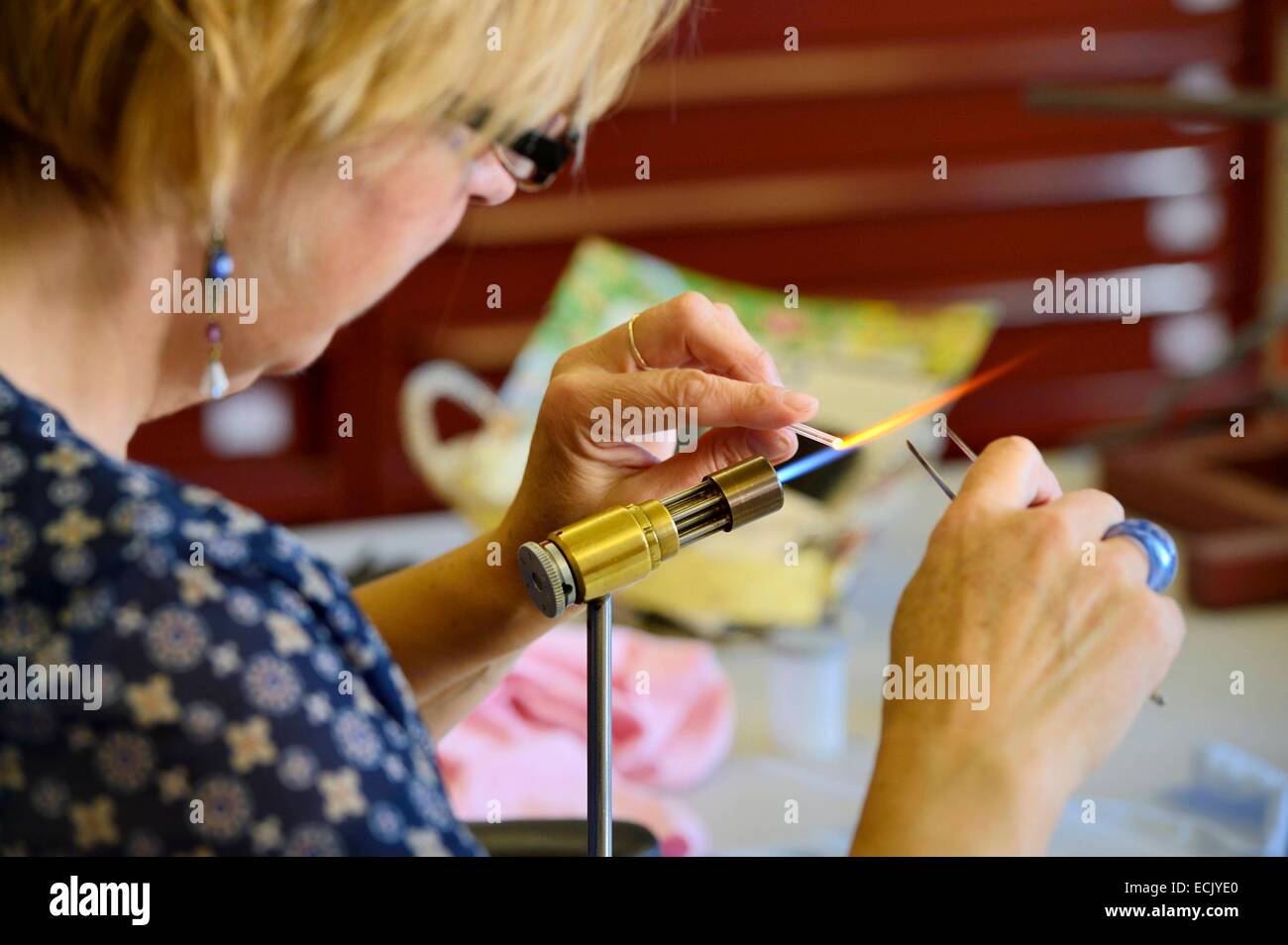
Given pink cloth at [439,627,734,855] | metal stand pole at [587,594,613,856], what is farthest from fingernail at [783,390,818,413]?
pink cloth at [439,627,734,855]

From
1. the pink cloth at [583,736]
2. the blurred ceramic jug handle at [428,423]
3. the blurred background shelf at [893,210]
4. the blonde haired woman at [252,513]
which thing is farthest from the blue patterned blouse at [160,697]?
the blurred background shelf at [893,210]

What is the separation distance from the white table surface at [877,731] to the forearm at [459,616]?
281mm

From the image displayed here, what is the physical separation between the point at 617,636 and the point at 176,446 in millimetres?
1096

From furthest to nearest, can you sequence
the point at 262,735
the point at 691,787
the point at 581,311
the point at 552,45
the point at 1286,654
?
the point at 581,311 < the point at 1286,654 < the point at 691,787 < the point at 552,45 < the point at 262,735

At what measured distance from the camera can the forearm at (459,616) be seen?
80cm

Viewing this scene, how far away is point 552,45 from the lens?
64cm

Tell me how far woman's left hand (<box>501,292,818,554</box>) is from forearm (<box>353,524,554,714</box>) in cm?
4

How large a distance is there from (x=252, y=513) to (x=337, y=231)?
14 cm

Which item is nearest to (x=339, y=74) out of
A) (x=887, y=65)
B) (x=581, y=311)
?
(x=581, y=311)

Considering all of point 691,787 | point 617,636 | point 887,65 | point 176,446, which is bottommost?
point 691,787

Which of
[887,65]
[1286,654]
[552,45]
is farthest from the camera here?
[887,65]

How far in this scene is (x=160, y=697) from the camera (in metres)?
0.52

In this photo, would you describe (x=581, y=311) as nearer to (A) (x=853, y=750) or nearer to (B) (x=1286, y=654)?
(A) (x=853, y=750)

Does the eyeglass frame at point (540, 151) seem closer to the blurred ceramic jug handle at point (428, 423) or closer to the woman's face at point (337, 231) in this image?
the woman's face at point (337, 231)
